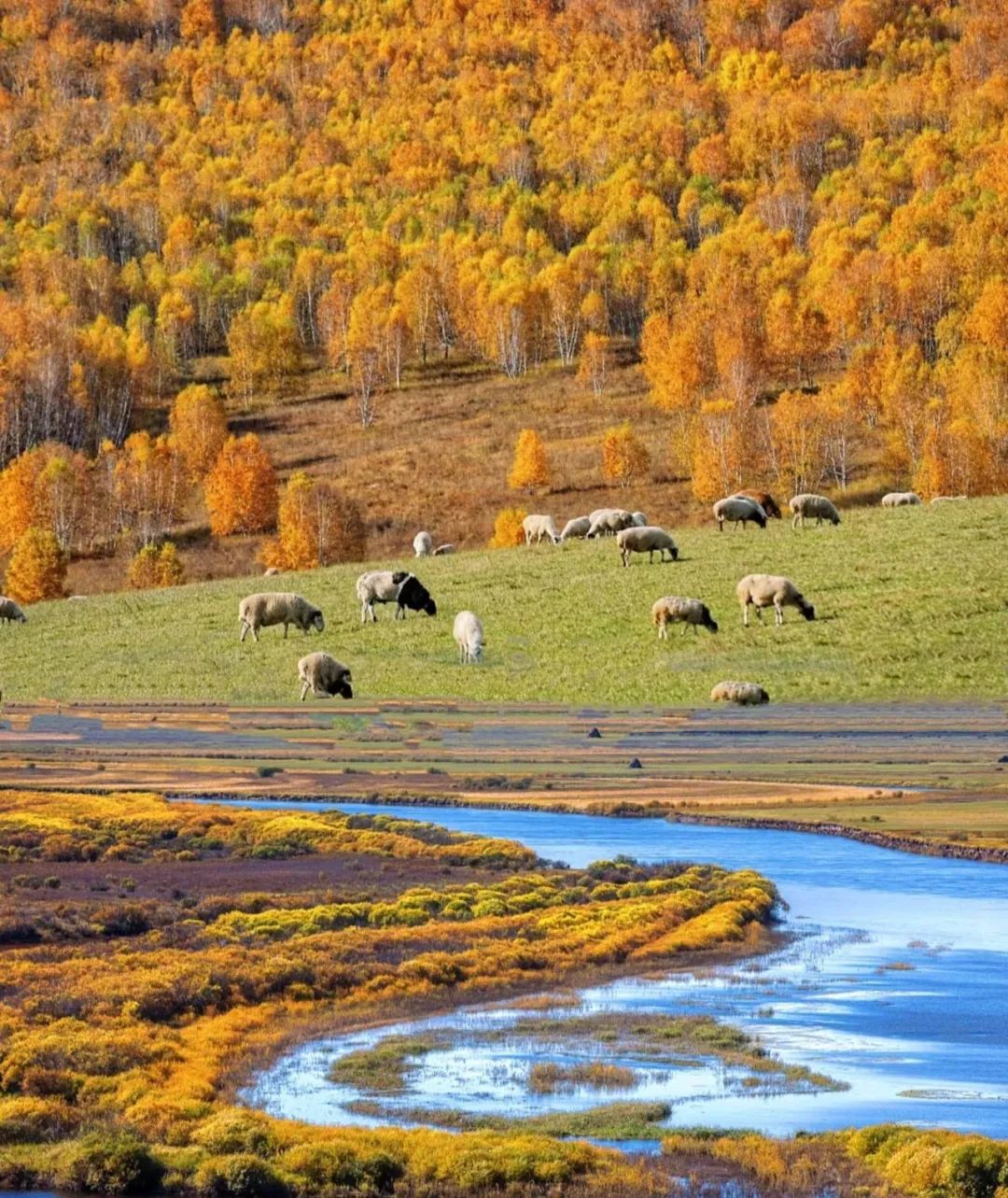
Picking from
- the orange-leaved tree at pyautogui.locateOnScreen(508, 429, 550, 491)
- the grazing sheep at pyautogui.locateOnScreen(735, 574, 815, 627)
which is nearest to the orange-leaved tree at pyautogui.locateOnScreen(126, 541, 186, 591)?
the orange-leaved tree at pyautogui.locateOnScreen(508, 429, 550, 491)

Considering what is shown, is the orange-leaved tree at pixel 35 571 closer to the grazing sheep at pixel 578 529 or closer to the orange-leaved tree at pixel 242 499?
the orange-leaved tree at pixel 242 499

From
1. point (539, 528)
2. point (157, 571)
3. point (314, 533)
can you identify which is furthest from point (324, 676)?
point (314, 533)

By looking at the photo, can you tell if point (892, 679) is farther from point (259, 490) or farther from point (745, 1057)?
point (259, 490)

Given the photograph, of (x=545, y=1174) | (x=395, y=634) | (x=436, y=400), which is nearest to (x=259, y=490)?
(x=436, y=400)

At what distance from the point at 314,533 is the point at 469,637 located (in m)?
64.3

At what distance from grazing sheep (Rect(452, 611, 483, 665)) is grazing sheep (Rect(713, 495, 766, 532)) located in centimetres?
2229

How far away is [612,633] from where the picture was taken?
67750 millimetres

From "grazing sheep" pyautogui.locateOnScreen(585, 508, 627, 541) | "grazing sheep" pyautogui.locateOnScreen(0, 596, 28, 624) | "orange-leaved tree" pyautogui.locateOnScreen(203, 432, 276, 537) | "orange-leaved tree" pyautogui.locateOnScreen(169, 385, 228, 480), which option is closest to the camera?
"grazing sheep" pyautogui.locateOnScreen(0, 596, 28, 624)

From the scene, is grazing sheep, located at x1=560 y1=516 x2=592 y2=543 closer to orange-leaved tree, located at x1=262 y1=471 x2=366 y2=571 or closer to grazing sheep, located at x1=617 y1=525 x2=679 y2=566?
grazing sheep, located at x1=617 y1=525 x2=679 y2=566

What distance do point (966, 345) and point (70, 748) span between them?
415 feet

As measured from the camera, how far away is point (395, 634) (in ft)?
233

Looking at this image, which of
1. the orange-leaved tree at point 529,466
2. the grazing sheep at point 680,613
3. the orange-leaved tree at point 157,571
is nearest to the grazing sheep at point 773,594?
the grazing sheep at point 680,613

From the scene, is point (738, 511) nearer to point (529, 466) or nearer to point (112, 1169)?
point (529, 466)

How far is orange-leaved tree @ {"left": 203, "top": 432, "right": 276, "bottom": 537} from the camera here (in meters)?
148
